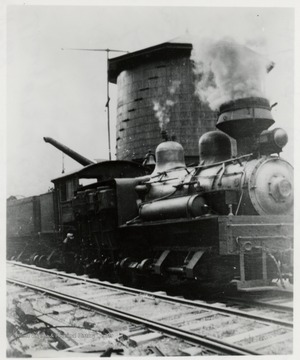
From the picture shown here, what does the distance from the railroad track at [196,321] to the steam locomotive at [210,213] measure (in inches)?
28.9

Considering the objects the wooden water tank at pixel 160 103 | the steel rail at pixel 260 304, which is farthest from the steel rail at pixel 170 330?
the wooden water tank at pixel 160 103

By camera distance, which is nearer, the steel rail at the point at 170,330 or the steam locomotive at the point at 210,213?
the steel rail at the point at 170,330

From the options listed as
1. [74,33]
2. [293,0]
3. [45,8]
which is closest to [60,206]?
[74,33]

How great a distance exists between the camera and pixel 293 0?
5.34 m

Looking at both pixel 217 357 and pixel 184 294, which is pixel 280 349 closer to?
pixel 217 357

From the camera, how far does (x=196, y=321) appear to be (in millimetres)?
5199

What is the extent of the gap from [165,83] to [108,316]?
42.9 feet

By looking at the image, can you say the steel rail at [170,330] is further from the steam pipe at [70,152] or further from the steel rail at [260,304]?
the steam pipe at [70,152]

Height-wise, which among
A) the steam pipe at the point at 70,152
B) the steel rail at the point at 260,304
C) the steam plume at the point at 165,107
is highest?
the steam plume at the point at 165,107

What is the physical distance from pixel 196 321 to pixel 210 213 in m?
2.28

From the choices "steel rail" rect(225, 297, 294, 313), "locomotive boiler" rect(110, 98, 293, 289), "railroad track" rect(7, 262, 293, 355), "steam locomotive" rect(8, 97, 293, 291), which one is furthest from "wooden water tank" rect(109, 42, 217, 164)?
"steel rail" rect(225, 297, 294, 313)

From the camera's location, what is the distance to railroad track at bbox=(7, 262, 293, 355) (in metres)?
4.16

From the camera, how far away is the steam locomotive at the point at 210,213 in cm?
661

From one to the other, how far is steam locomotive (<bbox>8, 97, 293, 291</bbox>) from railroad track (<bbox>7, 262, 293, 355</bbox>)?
0.73m
